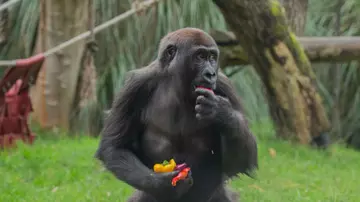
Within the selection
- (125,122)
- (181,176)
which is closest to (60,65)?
(125,122)

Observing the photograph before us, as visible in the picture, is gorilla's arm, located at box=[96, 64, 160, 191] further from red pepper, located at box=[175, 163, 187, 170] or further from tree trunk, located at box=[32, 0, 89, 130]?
tree trunk, located at box=[32, 0, 89, 130]

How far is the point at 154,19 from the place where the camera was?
10273 mm

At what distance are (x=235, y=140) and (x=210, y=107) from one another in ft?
0.96

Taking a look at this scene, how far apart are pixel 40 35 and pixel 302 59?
132 inches

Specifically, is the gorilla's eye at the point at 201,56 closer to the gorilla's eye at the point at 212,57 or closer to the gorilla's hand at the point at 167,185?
the gorilla's eye at the point at 212,57

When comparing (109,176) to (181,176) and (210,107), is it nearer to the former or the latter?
(181,176)

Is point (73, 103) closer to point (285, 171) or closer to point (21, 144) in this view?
point (21, 144)

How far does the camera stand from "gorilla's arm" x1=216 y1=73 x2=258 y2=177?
3.49 meters

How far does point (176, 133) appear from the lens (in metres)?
3.77

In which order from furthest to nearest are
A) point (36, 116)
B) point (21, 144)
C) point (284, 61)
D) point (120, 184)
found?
point (36, 116) < point (284, 61) < point (21, 144) < point (120, 184)

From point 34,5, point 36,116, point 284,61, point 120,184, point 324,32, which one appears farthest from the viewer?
point 324,32

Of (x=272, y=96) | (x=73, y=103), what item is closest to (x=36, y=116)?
(x=73, y=103)

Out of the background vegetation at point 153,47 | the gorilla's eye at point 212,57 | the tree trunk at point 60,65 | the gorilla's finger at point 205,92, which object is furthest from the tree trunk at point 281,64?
the gorilla's finger at point 205,92

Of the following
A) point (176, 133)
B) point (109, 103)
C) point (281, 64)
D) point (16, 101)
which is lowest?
point (109, 103)
